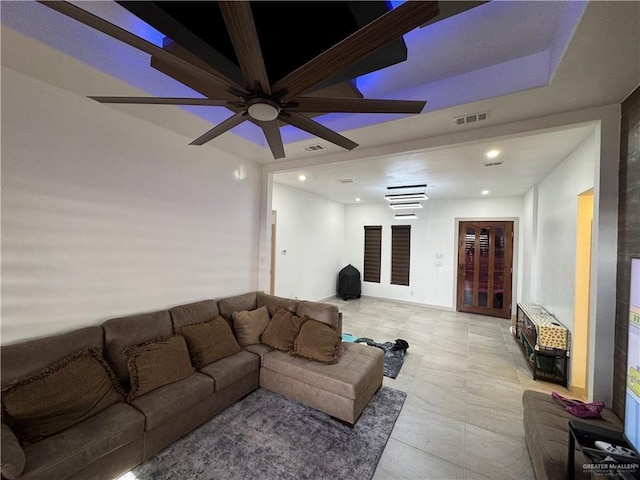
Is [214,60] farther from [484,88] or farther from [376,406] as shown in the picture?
[376,406]

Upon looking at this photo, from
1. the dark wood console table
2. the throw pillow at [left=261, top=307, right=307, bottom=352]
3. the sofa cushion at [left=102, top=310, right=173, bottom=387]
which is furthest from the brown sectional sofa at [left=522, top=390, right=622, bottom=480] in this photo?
the sofa cushion at [left=102, top=310, right=173, bottom=387]

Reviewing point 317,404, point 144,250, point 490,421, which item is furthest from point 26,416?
point 490,421

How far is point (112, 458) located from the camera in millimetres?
1645

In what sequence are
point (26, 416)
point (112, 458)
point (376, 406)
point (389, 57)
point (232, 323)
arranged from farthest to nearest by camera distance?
point (232, 323) < point (376, 406) < point (389, 57) < point (112, 458) < point (26, 416)

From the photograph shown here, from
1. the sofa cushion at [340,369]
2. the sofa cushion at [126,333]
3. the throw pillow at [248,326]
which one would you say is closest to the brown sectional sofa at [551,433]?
the sofa cushion at [340,369]

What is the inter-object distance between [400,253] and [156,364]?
616 centimetres

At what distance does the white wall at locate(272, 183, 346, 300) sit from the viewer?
532cm

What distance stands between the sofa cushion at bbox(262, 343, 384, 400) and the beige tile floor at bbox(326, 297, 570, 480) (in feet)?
1.60

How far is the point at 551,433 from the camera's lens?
5.36 ft

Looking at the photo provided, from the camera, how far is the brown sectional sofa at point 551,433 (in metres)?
1.43

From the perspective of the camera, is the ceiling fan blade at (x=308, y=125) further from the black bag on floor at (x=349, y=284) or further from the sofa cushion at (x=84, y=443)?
the black bag on floor at (x=349, y=284)

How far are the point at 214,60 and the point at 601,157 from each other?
302 cm

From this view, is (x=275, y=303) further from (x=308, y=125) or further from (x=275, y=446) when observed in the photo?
(x=308, y=125)

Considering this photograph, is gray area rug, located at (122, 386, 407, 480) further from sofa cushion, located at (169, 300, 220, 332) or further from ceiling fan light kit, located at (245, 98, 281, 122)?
ceiling fan light kit, located at (245, 98, 281, 122)
